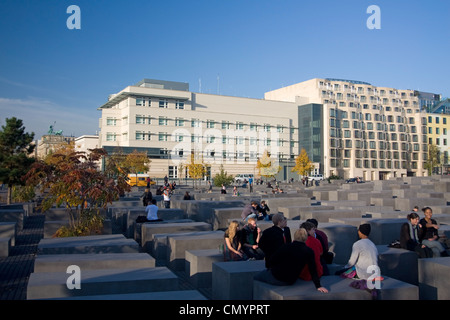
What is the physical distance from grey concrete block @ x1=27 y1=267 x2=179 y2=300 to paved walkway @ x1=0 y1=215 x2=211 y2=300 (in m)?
1.36

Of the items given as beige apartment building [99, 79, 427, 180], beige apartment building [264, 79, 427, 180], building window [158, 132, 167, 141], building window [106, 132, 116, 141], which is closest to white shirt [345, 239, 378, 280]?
beige apartment building [99, 79, 427, 180]

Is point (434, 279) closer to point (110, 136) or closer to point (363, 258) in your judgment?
point (363, 258)

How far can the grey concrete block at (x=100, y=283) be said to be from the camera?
629 cm

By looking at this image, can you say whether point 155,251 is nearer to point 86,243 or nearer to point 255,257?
point 86,243

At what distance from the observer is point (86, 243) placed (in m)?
10.1

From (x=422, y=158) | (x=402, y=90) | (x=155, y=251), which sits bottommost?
(x=155, y=251)

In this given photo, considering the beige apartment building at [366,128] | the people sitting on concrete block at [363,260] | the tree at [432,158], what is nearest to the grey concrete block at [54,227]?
the people sitting on concrete block at [363,260]

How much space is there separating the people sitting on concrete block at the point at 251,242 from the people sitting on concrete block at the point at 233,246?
0.11 m

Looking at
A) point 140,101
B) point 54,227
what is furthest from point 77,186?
point 140,101

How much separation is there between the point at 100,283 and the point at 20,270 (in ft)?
15.0

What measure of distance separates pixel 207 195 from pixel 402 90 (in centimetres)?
8647

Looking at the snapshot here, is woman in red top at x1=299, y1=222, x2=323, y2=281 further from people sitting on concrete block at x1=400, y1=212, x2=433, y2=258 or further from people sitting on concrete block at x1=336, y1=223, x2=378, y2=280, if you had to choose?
people sitting on concrete block at x1=400, y1=212, x2=433, y2=258

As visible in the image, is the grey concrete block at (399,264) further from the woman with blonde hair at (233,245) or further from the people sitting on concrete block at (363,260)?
the woman with blonde hair at (233,245)
